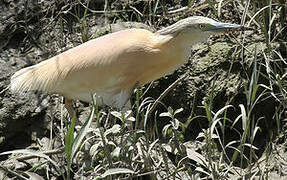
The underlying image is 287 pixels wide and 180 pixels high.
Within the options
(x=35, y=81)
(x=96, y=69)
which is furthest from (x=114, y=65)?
Result: (x=35, y=81)

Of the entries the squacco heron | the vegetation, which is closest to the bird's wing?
the squacco heron

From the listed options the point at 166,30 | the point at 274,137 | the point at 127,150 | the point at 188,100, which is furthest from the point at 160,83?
the point at 127,150

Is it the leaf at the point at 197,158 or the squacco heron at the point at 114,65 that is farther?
the squacco heron at the point at 114,65

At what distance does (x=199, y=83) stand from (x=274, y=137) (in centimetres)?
54

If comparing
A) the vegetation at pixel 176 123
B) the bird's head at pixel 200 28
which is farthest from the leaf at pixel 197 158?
the bird's head at pixel 200 28

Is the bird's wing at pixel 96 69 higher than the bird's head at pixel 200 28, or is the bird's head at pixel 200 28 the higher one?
the bird's head at pixel 200 28

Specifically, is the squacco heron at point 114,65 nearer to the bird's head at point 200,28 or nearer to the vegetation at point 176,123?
the bird's head at point 200,28

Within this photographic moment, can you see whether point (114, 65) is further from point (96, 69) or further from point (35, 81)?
point (35, 81)

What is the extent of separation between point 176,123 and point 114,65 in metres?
0.69

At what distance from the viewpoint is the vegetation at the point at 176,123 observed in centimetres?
278

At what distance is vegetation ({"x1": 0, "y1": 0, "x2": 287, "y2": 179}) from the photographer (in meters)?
2.78

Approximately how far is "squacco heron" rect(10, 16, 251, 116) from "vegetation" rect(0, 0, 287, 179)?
0.39ft

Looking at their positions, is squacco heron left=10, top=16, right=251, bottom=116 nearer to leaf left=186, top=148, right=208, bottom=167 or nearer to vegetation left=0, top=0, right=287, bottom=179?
vegetation left=0, top=0, right=287, bottom=179

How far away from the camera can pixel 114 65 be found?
11.1ft
